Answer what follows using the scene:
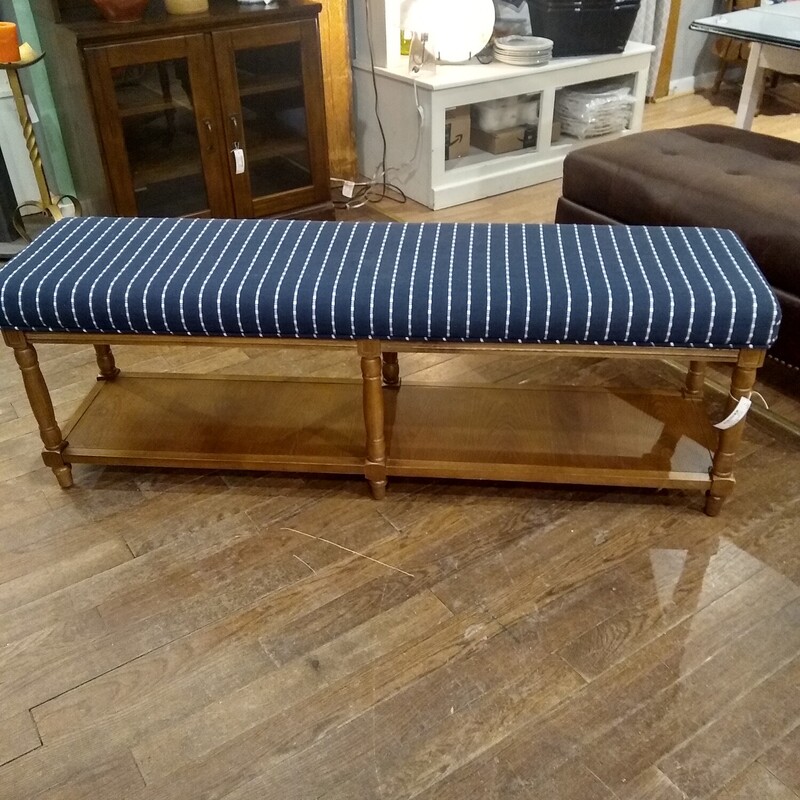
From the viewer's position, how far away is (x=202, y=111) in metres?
2.36

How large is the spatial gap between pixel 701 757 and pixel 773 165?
1.41 metres

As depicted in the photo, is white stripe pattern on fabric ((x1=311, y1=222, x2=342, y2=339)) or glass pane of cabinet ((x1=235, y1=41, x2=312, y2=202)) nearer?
white stripe pattern on fabric ((x1=311, y1=222, x2=342, y2=339))

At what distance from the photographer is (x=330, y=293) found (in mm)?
1314

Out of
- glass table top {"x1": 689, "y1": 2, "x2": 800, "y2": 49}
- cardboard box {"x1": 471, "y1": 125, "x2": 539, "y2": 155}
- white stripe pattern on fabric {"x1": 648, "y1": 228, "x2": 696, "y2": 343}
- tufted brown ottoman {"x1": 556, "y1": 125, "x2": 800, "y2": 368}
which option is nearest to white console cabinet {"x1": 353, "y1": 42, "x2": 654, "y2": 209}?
cardboard box {"x1": 471, "y1": 125, "x2": 539, "y2": 155}

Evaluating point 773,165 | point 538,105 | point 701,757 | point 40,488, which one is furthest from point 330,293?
point 538,105

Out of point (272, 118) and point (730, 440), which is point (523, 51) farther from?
point (730, 440)

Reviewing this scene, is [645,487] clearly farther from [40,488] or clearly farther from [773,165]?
[40,488]

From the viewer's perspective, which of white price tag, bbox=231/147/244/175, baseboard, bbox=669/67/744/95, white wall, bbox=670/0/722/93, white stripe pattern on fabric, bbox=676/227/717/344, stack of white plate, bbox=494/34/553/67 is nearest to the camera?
white stripe pattern on fabric, bbox=676/227/717/344

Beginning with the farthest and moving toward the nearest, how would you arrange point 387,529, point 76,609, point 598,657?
point 387,529, point 76,609, point 598,657

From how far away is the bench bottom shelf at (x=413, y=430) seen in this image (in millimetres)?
1503

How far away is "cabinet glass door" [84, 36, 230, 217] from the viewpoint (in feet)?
7.22

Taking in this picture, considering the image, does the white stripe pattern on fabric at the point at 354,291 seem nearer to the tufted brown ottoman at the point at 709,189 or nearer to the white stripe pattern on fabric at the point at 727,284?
the white stripe pattern on fabric at the point at 727,284

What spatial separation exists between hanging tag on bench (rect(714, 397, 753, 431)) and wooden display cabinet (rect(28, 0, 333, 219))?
5.57ft

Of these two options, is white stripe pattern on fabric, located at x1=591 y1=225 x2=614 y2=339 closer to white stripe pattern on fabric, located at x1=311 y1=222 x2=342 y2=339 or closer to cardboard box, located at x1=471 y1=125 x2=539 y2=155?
white stripe pattern on fabric, located at x1=311 y1=222 x2=342 y2=339
